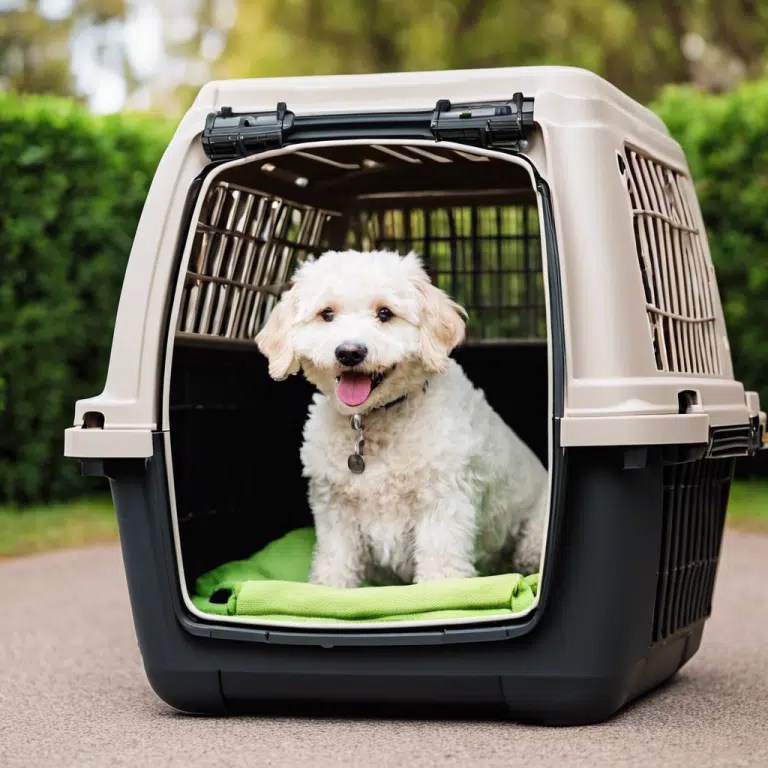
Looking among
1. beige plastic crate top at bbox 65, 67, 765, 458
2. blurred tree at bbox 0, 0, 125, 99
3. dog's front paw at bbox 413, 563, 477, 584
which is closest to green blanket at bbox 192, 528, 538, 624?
dog's front paw at bbox 413, 563, 477, 584

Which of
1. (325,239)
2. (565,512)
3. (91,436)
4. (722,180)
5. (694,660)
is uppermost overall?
(722,180)

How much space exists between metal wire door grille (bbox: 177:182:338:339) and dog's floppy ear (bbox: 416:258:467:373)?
689 millimetres

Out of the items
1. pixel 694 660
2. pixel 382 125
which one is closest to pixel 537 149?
pixel 382 125

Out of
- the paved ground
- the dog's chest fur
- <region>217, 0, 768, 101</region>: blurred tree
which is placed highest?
<region>217, 0, 768, 101</region>: blurred tree

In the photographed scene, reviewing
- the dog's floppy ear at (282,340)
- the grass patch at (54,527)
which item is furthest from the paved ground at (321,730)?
the grass patch at (54,527)

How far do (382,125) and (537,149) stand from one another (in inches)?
16.1

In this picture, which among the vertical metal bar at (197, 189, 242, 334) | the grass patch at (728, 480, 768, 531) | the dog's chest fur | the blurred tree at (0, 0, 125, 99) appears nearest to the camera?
the dog's chest fur

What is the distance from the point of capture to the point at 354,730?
11.0 ft

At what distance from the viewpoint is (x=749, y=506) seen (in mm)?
8703

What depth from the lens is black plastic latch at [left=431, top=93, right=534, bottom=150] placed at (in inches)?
130

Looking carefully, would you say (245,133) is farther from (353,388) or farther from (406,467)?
(406,467)

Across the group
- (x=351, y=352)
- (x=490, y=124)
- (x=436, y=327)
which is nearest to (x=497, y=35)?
(x=436, y=327)

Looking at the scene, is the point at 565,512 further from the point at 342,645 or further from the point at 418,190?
the point at 418,190

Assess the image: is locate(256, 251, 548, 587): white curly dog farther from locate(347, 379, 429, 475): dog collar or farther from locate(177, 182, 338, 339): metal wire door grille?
locate(177, 182, 338, 339): metal wire door grille
